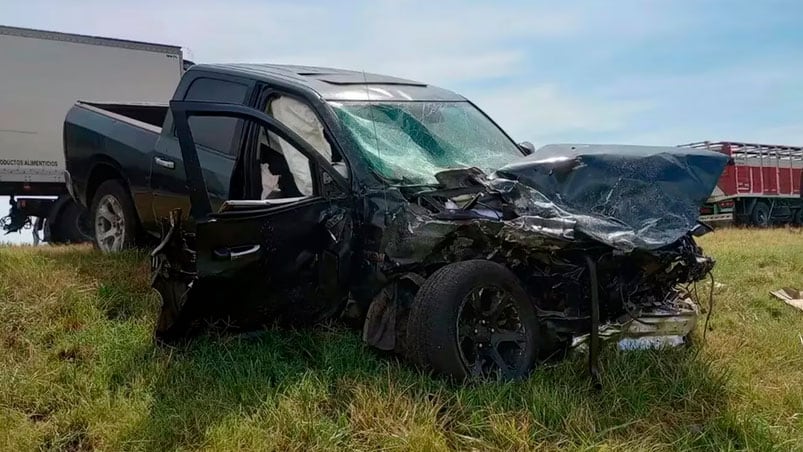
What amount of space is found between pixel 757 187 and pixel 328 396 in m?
20.0

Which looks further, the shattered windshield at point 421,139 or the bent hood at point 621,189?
the shattered windshield at point 421,139

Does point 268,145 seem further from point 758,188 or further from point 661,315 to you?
point 758,188

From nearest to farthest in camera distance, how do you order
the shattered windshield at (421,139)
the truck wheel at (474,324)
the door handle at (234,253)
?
the truck wheel at (474,324) → the door handle at (234,253) → the shattered windshield at (421,139)

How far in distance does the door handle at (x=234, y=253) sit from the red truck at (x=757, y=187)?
17441mm

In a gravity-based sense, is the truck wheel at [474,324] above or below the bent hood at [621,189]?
below

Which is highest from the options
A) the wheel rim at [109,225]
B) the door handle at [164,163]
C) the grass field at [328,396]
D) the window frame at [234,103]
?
the window frame at [234,103]

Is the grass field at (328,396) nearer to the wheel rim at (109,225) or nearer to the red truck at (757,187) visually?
the wheel rim at (109,225)

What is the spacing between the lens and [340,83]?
193 inches

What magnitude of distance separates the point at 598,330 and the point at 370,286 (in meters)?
1.25

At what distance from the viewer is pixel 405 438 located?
3141 mm

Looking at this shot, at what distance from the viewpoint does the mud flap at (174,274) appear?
3900 millimetres

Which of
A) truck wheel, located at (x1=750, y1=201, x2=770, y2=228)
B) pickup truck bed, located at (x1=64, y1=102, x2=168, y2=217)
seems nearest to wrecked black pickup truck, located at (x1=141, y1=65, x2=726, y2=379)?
pickup truck bed, located at (x1=64, y1=102, x2=168, y2=217)

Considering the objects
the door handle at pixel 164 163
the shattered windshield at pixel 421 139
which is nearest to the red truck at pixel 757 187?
the shattered windshield at pixel 421 139

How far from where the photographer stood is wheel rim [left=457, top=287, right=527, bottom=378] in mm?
3664
